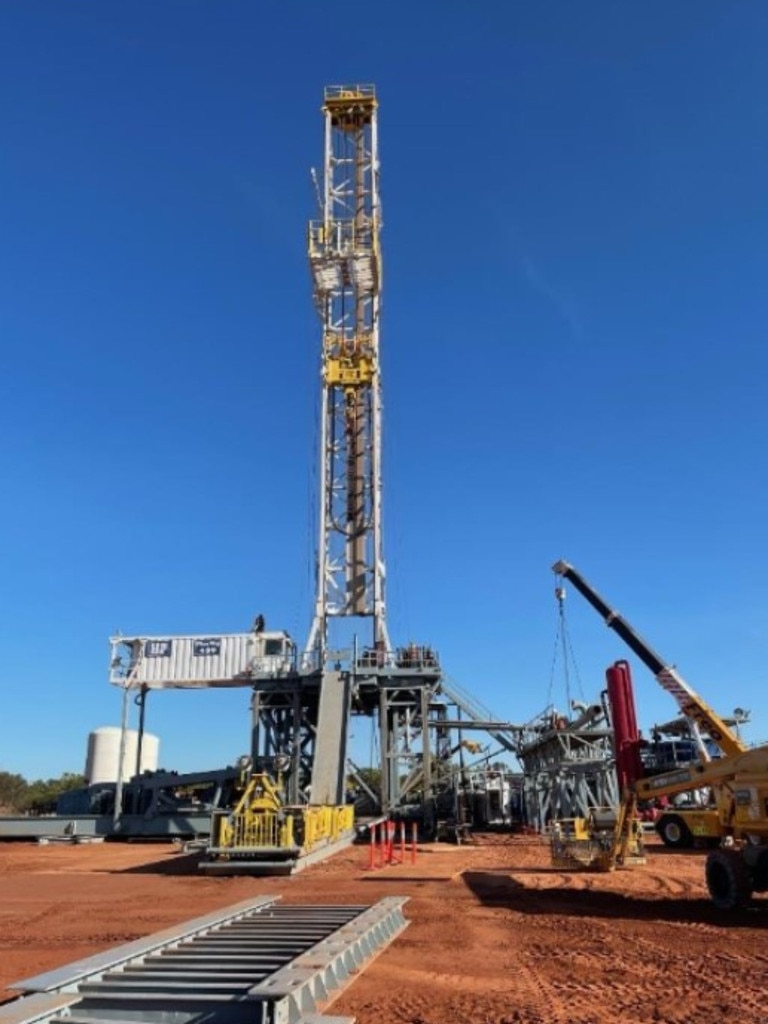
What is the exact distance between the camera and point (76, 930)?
10.9 metres

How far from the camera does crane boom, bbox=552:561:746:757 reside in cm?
1530

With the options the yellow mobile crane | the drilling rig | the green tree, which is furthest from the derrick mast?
the green tree

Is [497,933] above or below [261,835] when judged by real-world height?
below

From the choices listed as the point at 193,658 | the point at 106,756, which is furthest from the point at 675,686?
the point at 106,756

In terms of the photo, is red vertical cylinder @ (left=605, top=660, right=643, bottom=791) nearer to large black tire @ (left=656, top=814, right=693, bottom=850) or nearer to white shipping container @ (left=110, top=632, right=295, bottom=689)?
large black tire @ (left=656, top=814, right=693, bottom=850)

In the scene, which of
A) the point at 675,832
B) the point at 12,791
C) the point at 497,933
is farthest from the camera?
the point at 12,791

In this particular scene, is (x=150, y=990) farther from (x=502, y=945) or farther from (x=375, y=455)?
(x=375, y=455)

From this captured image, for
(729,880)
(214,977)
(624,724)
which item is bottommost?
(214,977)

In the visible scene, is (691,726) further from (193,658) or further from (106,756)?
(106,756)

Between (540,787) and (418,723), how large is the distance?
5.37m

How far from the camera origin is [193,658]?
3791cm

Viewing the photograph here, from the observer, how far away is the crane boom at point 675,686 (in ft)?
50.2

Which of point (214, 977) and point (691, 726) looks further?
point (691, 726)

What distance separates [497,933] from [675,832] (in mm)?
15561
